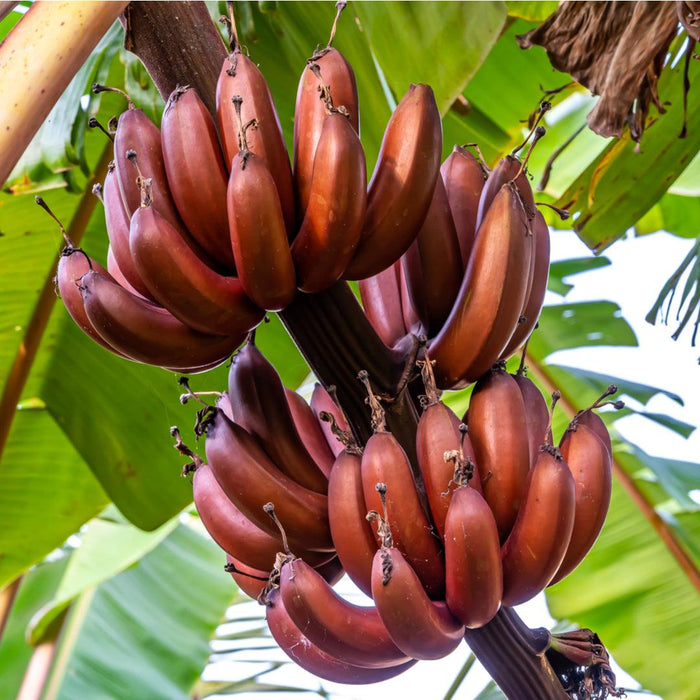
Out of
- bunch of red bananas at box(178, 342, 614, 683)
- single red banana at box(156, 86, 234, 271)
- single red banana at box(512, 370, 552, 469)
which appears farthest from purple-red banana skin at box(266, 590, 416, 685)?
single red banana at box(156, 86, 234, 271)

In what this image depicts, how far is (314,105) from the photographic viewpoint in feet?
2.67

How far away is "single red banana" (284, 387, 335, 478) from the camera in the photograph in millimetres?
958

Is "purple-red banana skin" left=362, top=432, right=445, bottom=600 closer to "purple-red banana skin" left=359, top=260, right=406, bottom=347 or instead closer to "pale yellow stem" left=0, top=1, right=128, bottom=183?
"purple-red banana skin" left=359, top=260, right=406, bottom=347

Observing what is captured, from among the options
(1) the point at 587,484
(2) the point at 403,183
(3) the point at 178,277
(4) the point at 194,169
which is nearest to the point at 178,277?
(3) the point at 178,277

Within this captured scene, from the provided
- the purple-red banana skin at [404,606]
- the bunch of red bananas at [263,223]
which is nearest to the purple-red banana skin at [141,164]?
the bunch of red bananas at [263,223]

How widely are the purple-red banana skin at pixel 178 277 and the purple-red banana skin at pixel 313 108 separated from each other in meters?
0.10

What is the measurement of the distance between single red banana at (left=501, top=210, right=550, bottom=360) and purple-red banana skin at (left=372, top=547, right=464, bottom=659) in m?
0.29

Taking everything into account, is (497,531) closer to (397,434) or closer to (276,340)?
(397,434)

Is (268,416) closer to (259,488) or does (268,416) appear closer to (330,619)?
(259,488)

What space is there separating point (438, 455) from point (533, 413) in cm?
17

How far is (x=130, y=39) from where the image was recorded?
84 cm

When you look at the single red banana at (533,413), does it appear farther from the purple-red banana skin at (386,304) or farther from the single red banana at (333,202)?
the single red banana at (333,202)

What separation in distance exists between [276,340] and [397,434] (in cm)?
75

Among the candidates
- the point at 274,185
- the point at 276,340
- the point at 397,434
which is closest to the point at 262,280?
the point at 274,185
